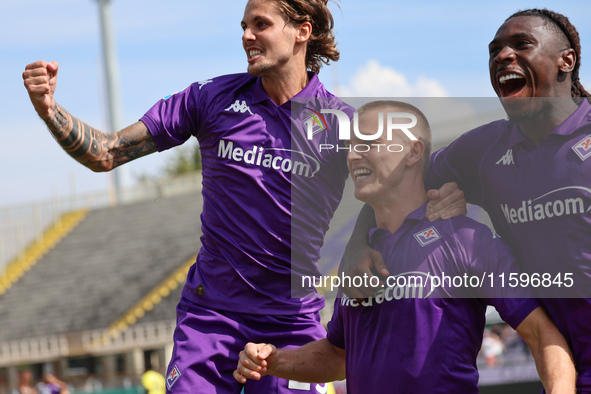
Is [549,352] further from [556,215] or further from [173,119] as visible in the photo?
[173,119]

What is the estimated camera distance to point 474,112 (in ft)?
11.3

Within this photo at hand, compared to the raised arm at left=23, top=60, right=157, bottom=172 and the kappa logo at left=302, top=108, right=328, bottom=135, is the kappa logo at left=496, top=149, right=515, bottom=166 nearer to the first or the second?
the kappa logo at left=302, top=108, right=328, bottom=135

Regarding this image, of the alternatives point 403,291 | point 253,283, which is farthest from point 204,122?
point 403,291

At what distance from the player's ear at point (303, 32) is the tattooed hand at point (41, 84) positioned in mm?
1214

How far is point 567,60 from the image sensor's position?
3.30 metres

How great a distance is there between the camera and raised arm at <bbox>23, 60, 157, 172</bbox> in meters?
3.83

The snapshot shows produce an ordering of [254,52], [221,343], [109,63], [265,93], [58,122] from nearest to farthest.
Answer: [58,122], [221,343], [254,52], [265,93], [109,63]

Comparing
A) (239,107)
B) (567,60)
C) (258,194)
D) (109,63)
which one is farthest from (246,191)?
(109,63)

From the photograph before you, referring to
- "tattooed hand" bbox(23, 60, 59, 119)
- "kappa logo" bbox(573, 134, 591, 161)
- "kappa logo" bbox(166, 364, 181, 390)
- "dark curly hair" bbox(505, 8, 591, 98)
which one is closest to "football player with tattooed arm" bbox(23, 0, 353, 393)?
"kappa logo" bbox(166, 364, 181, 390)

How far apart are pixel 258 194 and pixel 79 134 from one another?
888 mm

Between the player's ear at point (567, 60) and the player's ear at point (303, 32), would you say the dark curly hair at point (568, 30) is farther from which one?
the player's ear at point (303, 32)

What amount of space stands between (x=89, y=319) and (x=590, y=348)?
77.8 ft

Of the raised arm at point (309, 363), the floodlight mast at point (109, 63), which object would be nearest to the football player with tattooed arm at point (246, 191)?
the raised arm at point (309, 363)

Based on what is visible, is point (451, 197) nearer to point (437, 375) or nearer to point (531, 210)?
point (531, 210)
